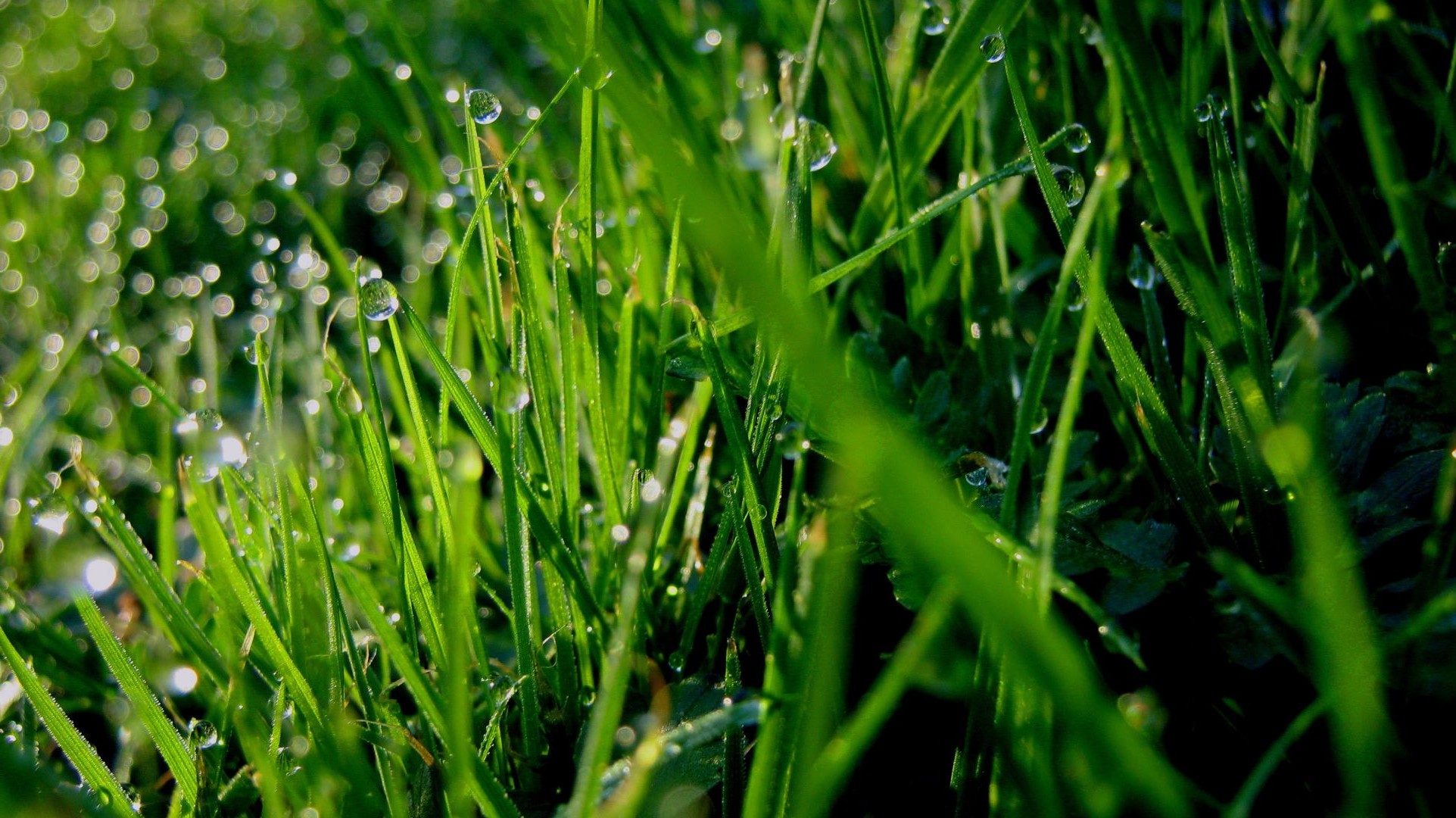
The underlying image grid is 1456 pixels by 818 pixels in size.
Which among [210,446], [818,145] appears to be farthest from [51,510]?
[818,145]

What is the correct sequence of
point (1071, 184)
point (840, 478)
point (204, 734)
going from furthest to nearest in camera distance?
point (1071, 184), point (204, 734), point (840, 478)

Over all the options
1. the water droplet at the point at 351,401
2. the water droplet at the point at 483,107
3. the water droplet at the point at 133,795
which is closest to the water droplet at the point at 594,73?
the water droplet at the point at 483,107

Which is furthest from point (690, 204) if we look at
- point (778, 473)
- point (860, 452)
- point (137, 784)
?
point (137, 784)

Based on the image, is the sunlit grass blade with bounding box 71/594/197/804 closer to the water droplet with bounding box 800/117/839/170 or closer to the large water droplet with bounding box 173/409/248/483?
the large water droplet with bounding box 173/409/248/483

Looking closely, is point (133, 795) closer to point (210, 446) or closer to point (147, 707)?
point (147, 707)

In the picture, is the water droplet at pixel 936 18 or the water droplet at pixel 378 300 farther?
the water droplet at pixel 936 18

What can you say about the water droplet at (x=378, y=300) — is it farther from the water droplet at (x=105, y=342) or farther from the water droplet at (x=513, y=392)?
the water droplet at (x=105, y=342)
